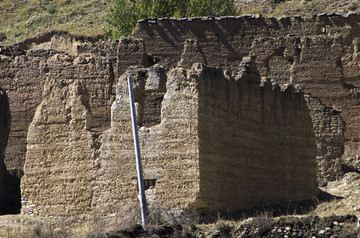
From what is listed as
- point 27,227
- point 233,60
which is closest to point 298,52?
point 233,60

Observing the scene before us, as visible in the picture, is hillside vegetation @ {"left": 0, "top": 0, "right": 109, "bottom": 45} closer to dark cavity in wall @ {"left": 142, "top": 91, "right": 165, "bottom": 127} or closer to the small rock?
dark cavity in wall @ {"left": 142, "top": 91, "right": 165, "bottom": 127}

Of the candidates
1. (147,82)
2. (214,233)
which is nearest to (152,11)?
(147,82)

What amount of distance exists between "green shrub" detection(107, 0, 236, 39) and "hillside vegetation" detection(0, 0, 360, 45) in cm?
270

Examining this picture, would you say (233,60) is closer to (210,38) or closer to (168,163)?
(210,38)

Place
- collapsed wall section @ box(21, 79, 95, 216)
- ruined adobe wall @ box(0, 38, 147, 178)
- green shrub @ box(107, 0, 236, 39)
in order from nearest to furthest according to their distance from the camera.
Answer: collapsed wall section @ box(21, 79, 95, 216) < ruined adobe wall @ box(0, 38, 147, 178) < green shrub @ box(107, 0, 236, 39)

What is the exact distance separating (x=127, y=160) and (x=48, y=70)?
917 centimetres

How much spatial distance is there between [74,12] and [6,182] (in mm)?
37290

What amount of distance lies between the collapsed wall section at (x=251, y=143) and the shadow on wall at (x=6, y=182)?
6.39 metres

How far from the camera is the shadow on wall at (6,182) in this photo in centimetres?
3025

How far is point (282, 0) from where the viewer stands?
59406mm

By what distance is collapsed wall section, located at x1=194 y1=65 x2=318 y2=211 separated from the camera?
27016mm

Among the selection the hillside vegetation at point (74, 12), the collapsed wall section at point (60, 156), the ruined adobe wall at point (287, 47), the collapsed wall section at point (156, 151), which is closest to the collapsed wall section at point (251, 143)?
the collapsed wall section at point (156, 151)

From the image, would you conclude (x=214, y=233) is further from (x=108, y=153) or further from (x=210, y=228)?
(x=108, y=153)

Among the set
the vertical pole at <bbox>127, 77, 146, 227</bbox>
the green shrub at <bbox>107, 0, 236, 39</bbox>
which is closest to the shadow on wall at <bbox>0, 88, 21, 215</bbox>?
the vertical pole at <bbox>127, 77, 146, 227</bbox>
